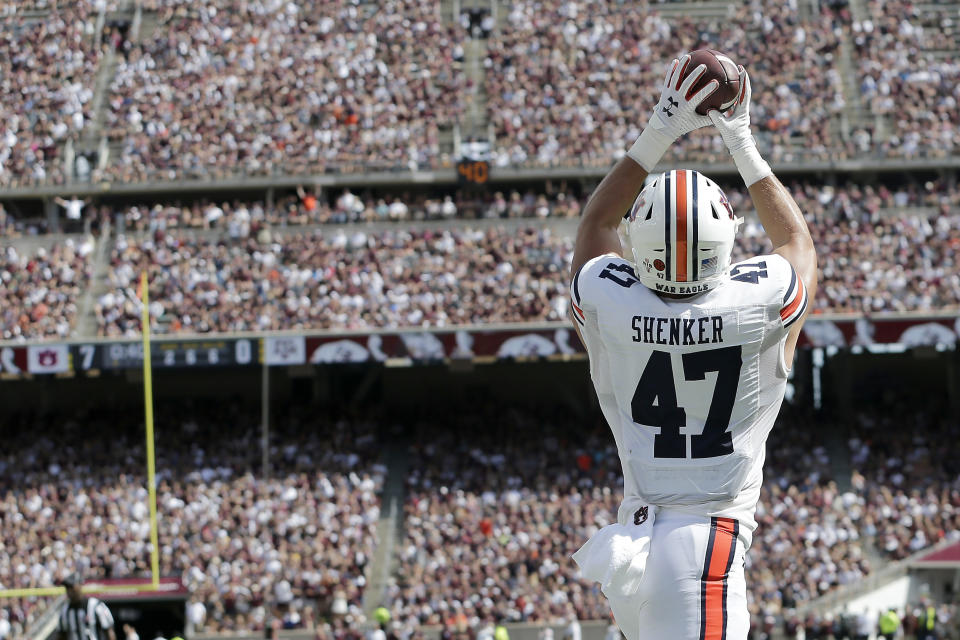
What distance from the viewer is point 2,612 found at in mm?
19766

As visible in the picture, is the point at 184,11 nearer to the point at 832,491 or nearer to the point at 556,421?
the point at 556,421

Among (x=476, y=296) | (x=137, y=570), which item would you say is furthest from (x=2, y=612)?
(x=476, y=296)

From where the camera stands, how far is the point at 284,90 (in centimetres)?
2998

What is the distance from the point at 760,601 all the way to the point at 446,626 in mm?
4439

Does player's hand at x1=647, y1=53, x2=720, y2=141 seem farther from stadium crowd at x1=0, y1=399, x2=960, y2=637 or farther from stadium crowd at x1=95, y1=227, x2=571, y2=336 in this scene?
stadium crowd at x1=95, y1=227, x2=571, y2=336

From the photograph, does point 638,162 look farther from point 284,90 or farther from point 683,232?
point 284,90

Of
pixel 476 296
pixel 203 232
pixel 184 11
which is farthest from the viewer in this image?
pixel 184 11

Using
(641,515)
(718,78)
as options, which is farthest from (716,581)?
(718,78)

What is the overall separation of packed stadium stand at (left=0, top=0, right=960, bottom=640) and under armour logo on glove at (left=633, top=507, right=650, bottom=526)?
1568 centimetres

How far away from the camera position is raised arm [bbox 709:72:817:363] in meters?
3.73

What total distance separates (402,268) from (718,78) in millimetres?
22015


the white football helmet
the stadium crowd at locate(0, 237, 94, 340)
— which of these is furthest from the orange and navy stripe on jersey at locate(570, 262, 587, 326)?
the stadium crowd at locate(0, 237, 94, 340)

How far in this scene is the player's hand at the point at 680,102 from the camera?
3.72 m

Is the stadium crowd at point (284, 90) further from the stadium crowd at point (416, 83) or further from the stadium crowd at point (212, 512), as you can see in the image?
the stadium crowd at point (212, 512)
